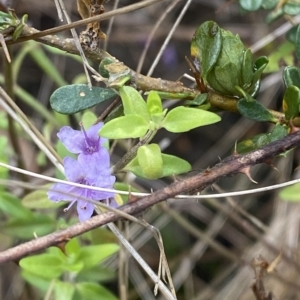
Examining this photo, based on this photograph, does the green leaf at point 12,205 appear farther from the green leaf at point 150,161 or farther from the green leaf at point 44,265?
the green leaf at point 150,161

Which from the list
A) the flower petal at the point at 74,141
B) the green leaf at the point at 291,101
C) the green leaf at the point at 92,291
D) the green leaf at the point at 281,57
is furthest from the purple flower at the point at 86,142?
the green leaf at the point at 281,57

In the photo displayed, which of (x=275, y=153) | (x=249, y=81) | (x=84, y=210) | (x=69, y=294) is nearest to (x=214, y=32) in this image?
(x=249, y=81)

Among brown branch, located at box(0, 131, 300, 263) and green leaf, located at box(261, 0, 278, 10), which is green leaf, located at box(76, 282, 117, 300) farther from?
green leaf, located at box(261, 0, 278, 10)

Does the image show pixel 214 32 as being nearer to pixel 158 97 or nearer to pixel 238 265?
pixel 158 97

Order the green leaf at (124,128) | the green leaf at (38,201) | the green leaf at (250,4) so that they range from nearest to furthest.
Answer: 1. the green leaf at (124,128)
2. the green leaf at (250,4)
3. the green leaf at (38,201)

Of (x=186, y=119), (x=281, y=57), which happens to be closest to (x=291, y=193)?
(x=281, y=57)

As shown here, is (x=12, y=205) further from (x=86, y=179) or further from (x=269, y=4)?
(x=269, y=4)
